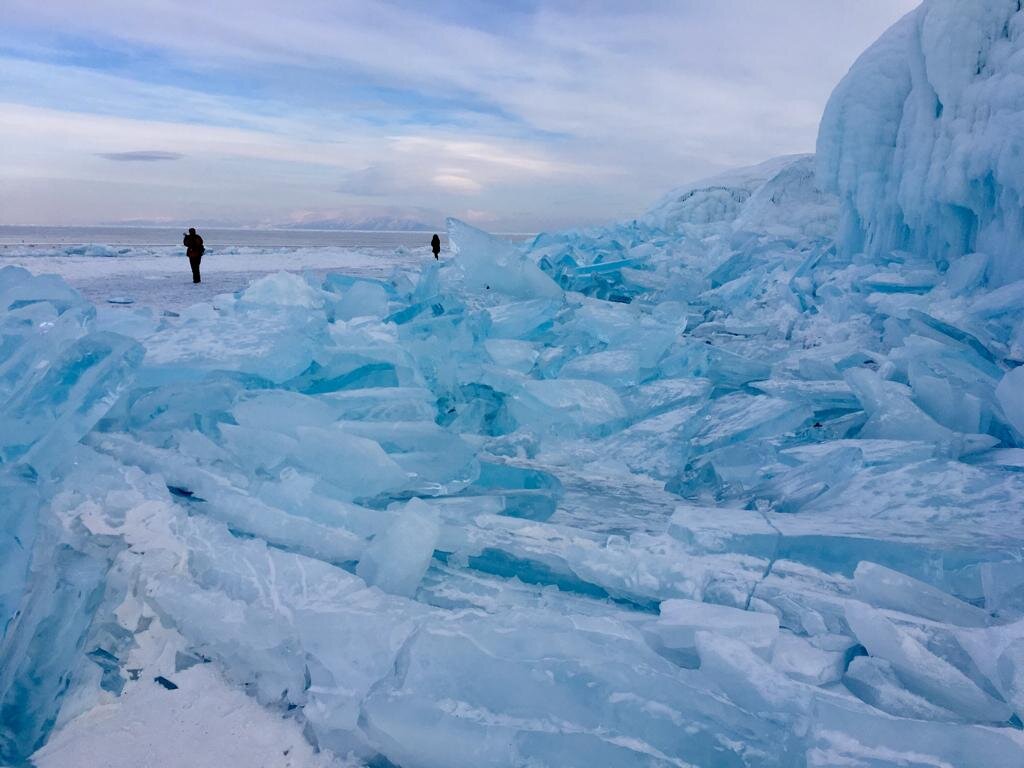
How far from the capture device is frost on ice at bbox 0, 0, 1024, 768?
1233mm

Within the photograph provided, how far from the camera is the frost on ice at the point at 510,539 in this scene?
4.05ft

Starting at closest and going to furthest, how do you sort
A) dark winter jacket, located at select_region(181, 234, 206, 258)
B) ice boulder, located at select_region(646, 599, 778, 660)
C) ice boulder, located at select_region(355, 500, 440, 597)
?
ice boulder, located at select_region(646, 599, 778, 660)
ice boulder, located at select_region(355, 500, 440, 597)
dark winter jacket, located at select_region(181, 234, 206, 258)

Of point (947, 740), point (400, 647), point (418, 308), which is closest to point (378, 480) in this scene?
point (400, 647)

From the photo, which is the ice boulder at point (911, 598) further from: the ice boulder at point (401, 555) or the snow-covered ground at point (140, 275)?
the snow-covered ground at point (140, 275)

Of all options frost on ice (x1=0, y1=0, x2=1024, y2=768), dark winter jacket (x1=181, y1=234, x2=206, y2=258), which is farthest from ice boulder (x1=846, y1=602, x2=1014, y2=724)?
dark winter jacket (x1=181, y1=234, x2=206, y2=258)

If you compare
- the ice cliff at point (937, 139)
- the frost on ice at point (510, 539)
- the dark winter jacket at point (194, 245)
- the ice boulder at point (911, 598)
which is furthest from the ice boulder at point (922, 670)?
the dark winter jacket at point (194, 245)

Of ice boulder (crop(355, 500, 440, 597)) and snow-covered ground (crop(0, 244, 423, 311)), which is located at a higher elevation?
snow-covered ground (crop(0, 244, 423, 311))

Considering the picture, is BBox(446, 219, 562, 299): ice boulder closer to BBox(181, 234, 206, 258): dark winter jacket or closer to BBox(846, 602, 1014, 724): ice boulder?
BBox(846, 602, 1014, 724): ice boulder

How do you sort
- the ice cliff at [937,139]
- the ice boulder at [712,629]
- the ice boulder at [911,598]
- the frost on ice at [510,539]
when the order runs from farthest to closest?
the ice cliff at [937,139]
the ice boulder at [911,598]
the ice boulder at [712,629]
the frost on ice at [510,539]

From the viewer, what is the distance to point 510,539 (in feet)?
6.46

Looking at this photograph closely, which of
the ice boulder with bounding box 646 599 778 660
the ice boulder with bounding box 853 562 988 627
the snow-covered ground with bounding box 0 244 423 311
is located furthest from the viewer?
the snow-covered ground with bounding box 0 244 423 311

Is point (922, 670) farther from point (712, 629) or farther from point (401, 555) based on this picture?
point (401, 555)

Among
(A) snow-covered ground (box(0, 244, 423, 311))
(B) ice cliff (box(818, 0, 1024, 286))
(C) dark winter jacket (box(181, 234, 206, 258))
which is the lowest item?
(A) snow-covered ground (box(0, 244, 423, 311))

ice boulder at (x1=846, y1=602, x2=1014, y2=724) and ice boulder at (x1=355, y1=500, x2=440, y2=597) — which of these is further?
ice boulder at (x1=355, y1=500, x2=440, y2=597)
